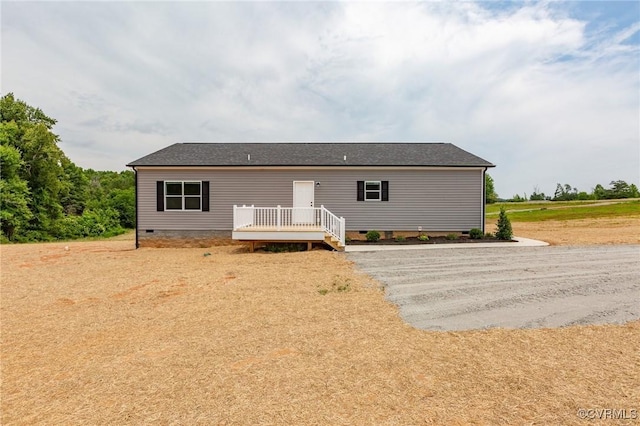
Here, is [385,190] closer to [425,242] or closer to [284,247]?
[425,242]

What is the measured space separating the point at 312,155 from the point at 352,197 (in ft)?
9.56

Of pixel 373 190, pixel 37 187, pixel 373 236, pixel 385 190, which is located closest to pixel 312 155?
pixel 373 190

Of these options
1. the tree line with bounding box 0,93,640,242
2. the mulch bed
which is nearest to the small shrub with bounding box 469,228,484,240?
the mulch bed

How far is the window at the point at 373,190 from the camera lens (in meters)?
14.2

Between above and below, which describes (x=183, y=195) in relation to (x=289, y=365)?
above

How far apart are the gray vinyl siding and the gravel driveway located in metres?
3.56

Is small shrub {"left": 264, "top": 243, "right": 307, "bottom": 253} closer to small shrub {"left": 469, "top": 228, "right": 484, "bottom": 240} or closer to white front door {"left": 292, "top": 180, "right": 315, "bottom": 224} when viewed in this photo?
white front door {"left": 292, "top": 180, "right": 315, "bottom": 224}

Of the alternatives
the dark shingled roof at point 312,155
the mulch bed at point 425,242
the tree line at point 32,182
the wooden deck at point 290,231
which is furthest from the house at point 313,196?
the tree line at point 32,182

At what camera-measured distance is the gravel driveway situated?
4.83 m

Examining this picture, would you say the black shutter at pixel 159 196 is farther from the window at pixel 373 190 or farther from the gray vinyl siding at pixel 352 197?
the window at pixel 373 190

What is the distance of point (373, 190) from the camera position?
1423cm

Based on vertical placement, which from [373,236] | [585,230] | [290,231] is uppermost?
[290,231]

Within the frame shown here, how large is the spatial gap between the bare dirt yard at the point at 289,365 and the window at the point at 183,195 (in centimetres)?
794

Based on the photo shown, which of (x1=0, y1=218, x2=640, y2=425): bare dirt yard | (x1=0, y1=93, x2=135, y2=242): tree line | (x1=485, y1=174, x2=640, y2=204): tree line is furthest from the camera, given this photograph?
(x1=485, y1=174, x2=640, y2=204): tree line
